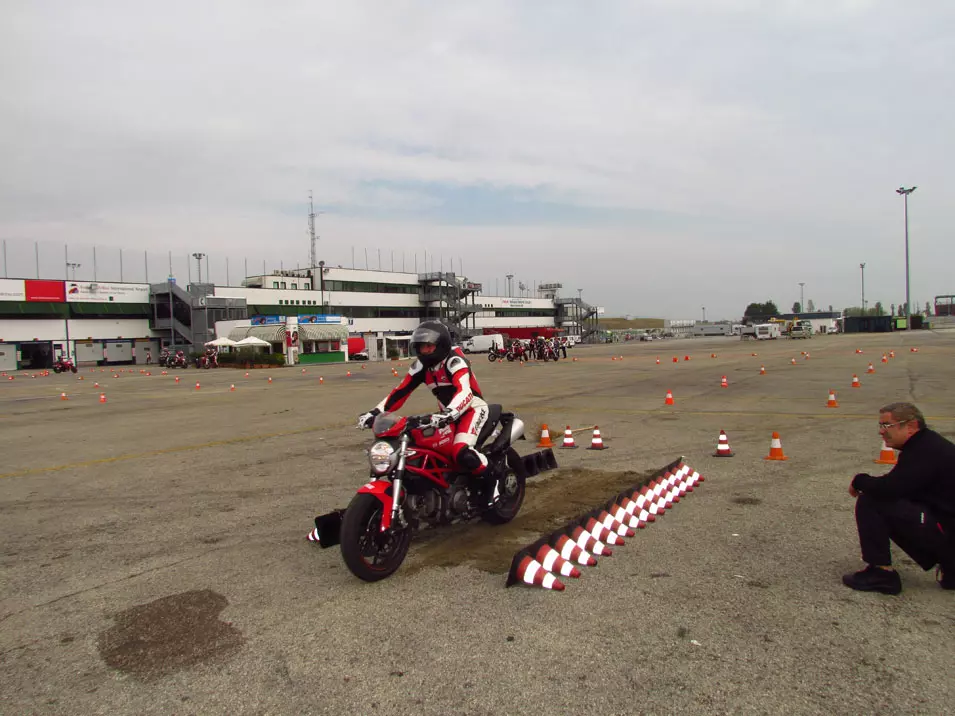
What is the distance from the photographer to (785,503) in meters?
→ 6.41

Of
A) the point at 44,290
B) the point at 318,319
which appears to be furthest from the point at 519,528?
the point at 44,290

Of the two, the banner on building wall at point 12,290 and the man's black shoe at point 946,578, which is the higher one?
the banner on building wall at point 12,290

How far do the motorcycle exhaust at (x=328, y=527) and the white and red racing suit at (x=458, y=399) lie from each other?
1.00m

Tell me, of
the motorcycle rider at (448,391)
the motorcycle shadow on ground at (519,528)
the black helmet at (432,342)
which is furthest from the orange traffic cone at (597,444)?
the black helmet at (432,342)

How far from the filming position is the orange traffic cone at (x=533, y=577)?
4.36m

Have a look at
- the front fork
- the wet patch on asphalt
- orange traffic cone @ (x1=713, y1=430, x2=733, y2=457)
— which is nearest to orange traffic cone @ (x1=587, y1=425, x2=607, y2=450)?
orange traffic cone @ (x1=713, y1=430, x2=733, y2=457)

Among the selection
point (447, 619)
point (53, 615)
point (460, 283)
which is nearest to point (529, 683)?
point (447, 619)

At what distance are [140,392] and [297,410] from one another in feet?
36.5

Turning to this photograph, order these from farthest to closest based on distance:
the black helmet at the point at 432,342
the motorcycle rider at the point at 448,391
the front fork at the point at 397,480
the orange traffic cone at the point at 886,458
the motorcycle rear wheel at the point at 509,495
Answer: the orange traffic cone at the point at 886,458 < the motorcycle rear wheel at the point at 509,495 < the black helmet at the point at 432,342 < the motorcycle rider at the point at 448,391 < the front fork at the point at 397,480

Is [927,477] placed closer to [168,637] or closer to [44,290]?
[168,637]

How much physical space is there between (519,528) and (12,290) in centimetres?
6146

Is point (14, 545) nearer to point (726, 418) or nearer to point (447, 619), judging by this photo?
point (447, 619)

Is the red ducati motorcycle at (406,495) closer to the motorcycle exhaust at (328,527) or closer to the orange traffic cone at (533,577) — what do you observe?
the motorcycle exhaust at (328,527)

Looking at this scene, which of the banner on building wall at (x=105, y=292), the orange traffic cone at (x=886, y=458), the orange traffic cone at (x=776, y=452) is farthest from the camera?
the banner on building wall at (x=105, y=292)
